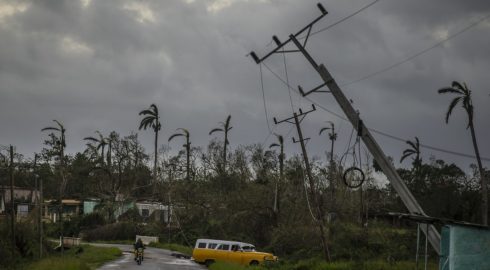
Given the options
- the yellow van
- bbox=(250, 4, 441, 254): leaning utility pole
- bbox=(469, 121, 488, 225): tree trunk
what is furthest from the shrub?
bbox=(250, 4, 441, 254): leaning utility pole

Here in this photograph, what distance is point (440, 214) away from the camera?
5128cm

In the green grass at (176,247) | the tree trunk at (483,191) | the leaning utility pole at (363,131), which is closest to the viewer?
the leaning utility pole at (363,131)

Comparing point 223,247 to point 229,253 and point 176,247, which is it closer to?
point 229,253

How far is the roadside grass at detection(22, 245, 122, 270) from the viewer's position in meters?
27.9

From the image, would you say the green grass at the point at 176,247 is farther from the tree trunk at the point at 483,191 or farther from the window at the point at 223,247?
the tree trunk at the point at 483,191

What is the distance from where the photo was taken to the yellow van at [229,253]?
1487 inches

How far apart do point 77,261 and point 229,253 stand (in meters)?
10.8

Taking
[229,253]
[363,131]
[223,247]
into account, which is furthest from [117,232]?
[363,131]

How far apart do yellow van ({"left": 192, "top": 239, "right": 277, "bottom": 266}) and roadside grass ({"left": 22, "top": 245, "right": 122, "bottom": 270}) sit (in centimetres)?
593

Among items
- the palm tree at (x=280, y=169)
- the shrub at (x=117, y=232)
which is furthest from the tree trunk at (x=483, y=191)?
the shrub at (x=117, y=232)

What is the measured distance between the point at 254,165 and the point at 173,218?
1051 centimetres

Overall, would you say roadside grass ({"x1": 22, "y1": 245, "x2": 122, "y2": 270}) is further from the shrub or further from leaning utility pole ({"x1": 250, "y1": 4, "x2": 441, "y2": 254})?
the shrub

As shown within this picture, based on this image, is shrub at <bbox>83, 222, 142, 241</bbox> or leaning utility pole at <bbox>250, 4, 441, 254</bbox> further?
shrub at <bbox>83, 222, 142, 241</bbox>

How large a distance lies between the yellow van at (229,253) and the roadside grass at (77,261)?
19.4 ft
